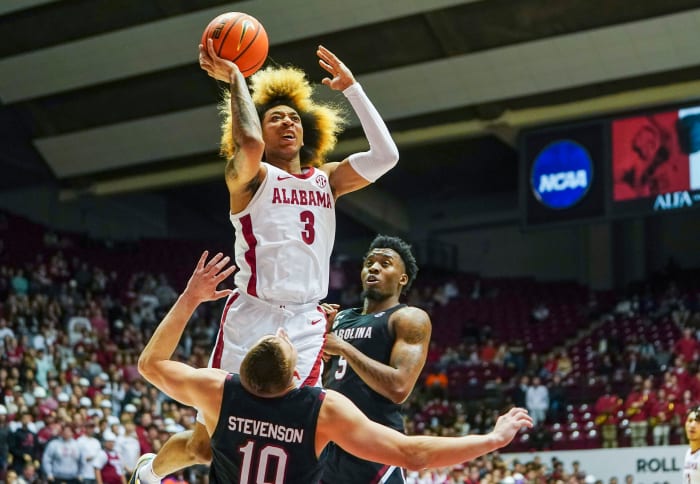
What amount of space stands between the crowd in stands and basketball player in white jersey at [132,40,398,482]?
30.8 feet

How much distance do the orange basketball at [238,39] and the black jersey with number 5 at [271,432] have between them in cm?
172

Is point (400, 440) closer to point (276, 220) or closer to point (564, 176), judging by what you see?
point (276, 220)

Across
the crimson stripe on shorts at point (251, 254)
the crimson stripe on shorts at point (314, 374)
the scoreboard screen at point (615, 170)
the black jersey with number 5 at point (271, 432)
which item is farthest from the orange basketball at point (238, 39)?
the scoreboard screen at point (615, 170)

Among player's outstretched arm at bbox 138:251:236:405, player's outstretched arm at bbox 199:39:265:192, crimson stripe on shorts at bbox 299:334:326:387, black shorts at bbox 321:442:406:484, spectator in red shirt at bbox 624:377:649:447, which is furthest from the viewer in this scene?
spectator in red shirt at bbox 624:377:649:447

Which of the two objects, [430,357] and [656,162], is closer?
[656,162]

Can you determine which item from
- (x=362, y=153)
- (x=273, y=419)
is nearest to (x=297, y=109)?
(x=362, y=153)

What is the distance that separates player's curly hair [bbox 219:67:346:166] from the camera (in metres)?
5.89

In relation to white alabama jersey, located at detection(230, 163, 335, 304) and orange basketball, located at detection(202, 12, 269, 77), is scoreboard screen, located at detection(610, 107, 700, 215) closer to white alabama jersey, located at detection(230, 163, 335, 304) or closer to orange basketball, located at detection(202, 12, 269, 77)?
orange basketball, located at detection(202, 12, 269, 77)

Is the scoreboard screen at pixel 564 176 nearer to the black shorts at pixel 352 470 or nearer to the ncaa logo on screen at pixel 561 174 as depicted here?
the ncaa logo on screen at pixel 561 174

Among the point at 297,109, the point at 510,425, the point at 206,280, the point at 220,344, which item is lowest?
the point at 510,425

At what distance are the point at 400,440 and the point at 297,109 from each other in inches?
77.0

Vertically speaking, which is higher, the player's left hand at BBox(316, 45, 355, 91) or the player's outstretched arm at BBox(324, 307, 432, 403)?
the player's left hand at BBox(316, 45, 355, 91)

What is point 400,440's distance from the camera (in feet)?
15.8

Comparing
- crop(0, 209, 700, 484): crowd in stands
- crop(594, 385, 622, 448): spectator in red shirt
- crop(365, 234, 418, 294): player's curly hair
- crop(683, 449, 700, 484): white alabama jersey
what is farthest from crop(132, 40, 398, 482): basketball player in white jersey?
crop(594, 385, 622, 448): spectator in red shirt
